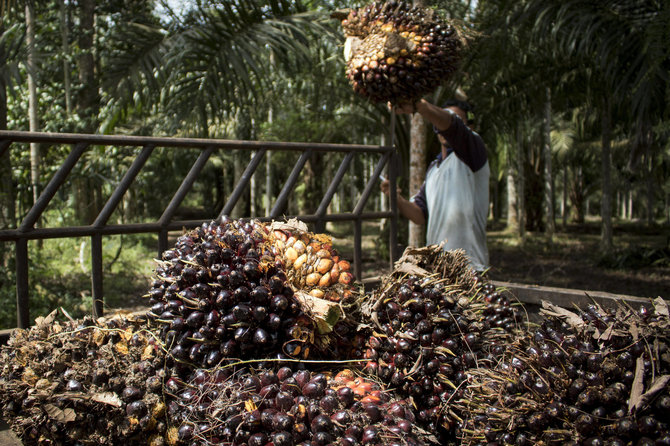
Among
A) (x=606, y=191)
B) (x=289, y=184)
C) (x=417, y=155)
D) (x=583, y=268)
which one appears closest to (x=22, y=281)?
(x=289, y=184)

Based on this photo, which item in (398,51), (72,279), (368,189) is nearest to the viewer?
(398,51)

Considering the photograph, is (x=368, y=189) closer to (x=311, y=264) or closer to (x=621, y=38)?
(x=311, y=264)

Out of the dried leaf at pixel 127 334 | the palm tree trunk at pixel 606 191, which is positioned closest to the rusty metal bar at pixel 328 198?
the dried leaf at pixel 127 334

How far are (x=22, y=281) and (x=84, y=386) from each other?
534mm

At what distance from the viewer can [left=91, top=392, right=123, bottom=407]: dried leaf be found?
1131 mm

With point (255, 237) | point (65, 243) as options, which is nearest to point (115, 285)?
point (65, 243)

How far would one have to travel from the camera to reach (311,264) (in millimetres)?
1443

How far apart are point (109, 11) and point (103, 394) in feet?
32.4

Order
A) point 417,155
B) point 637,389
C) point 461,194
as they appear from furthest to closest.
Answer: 1. point 417,155
2. point 461,194
3. point 637,389

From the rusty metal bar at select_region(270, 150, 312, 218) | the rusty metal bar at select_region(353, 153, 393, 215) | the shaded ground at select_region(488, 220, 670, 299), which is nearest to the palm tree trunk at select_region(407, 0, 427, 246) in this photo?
the shaded ground at select_region(488, 220, 670, 299)

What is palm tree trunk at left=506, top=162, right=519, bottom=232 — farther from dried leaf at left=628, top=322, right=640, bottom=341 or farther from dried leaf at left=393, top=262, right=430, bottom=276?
dried leaf at left=628, top=322, right=640, bottom=341

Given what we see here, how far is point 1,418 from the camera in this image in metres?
1.45

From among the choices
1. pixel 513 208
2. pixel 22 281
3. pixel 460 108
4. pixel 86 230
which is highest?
pixel 460 108

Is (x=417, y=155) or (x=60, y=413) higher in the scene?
(x=417, y=155)
